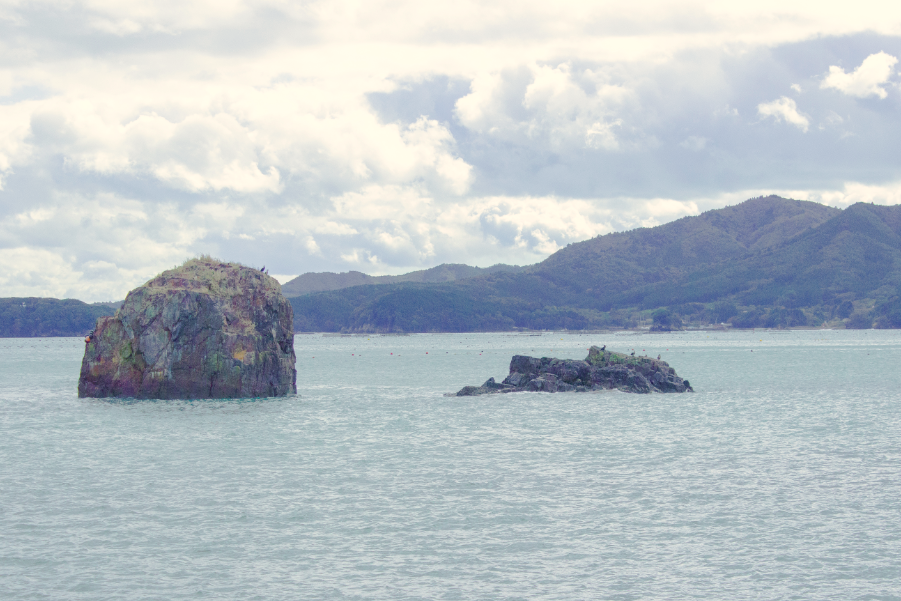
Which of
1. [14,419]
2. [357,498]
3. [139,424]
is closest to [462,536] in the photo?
[357,498]

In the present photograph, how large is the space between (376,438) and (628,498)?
17710 mm

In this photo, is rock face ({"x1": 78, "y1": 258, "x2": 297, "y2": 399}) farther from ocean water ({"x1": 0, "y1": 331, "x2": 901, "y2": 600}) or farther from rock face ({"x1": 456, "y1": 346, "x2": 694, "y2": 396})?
rock face ({"x1": 456, "y1": 346, "x2": 694, "y2": 396})

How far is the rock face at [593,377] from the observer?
67.6 metres

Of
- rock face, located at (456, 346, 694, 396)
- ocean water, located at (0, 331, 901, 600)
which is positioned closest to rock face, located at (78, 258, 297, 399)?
Result: ocean water, located at (0, 331, 901, 600)

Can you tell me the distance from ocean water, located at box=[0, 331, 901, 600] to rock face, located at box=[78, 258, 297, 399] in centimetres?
448

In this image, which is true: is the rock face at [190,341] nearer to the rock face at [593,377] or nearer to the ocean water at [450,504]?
the ocean water at [450,504]

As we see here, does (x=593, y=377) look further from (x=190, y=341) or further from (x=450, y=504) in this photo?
(x=450, y=504)

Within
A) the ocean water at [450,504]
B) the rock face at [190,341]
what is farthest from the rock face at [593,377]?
the rock face at [190,341]

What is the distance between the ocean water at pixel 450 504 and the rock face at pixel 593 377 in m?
13.8

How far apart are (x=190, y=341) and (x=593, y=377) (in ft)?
101

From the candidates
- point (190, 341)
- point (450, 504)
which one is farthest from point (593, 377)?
point (450, 504)

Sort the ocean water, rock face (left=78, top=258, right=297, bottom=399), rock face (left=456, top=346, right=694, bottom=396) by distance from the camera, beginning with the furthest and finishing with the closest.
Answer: rock face (left=456, top=346, right=694, bottom=396)
rock face (left=78, top=258, right=297, bottom=399)
the ocean water

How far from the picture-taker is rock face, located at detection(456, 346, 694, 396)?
67.6 meters

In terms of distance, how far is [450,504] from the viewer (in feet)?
90.1
